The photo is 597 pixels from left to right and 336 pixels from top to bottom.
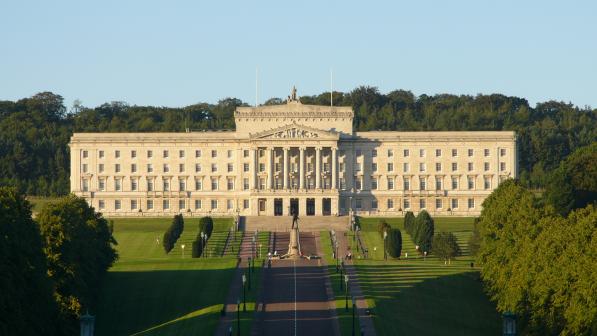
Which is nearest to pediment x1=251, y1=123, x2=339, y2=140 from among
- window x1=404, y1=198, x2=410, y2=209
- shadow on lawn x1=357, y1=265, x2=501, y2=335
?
window x1=404, y1=198, x2=410, y2=209

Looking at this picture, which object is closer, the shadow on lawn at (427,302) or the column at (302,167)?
the shadow on lawn at (427,302)

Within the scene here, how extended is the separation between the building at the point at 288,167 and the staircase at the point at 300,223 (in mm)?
9547

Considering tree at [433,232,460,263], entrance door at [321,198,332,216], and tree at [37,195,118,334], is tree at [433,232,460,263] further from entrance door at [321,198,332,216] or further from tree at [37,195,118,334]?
entrance door at [321,198,332,216]

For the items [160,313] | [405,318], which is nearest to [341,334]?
[405,318]

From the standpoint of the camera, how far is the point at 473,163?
164 meters

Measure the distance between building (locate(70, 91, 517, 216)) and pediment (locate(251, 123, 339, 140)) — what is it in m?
1.21

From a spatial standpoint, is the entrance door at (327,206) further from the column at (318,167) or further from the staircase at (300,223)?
the staircase at (300,223)

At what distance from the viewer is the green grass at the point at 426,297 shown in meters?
87.4

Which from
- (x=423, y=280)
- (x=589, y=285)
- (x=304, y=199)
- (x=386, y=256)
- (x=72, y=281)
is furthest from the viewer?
(x=304, y=199)

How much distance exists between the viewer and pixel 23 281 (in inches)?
2852

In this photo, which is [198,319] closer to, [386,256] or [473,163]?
[386,256]

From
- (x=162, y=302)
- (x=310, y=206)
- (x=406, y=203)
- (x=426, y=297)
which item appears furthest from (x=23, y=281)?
(x=406, y=203)

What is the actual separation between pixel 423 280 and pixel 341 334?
22.3m

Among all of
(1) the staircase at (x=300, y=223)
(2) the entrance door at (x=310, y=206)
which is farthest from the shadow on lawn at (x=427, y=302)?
(2) the entrance door at (x=310, y=206)
